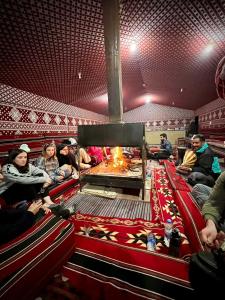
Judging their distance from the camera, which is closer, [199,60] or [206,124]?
[199,60]

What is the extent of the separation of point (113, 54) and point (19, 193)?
3631 mm

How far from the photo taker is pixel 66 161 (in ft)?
15.3

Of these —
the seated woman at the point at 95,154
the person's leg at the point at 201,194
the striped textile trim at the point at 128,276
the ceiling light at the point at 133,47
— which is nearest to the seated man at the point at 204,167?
the person's leg at the point at 201,194

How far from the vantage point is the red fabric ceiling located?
2656 mm

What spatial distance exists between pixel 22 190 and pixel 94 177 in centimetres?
169

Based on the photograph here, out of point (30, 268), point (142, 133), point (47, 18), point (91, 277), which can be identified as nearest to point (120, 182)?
point (142, 133)

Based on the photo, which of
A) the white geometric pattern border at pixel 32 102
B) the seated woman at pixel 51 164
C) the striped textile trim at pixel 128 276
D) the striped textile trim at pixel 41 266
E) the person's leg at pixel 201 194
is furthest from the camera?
the white geometric pattern border at pixel 32 102

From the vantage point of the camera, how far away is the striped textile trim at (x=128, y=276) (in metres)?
1.35

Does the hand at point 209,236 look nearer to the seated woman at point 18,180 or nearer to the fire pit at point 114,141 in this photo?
the fire pit at point 114,141

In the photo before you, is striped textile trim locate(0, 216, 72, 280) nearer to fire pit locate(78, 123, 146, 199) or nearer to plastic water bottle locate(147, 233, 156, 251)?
plastic water bottle locate(147, 233, 156, 251)

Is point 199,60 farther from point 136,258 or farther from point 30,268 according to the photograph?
point 30,268

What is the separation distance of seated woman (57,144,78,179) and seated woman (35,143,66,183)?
0.73ft

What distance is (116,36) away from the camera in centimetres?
336

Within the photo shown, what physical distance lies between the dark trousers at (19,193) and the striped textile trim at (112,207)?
79 cm
